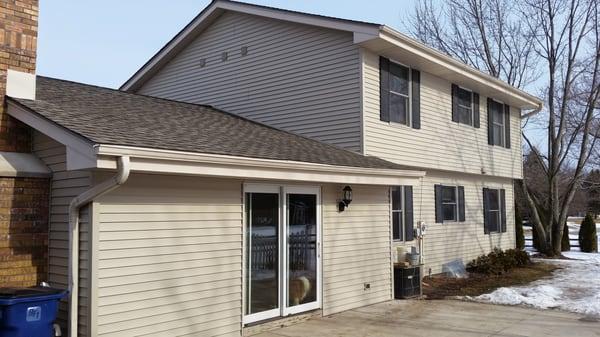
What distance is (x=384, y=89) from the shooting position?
11.1 meters

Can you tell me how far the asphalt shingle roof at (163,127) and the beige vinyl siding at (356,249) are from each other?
66 cm

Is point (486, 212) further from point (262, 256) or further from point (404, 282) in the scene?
point (262, 256)

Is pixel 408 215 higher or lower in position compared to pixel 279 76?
lower

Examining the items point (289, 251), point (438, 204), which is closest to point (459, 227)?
point (438, 204)

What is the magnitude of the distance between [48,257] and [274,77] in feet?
22.9

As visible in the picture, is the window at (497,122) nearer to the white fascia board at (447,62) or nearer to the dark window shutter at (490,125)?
the dark window shutter at (490,125)

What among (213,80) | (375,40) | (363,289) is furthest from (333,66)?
(363,289)

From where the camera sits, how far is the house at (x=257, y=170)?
565 cm

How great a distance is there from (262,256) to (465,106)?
8.93m

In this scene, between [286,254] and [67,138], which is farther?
[286,254]

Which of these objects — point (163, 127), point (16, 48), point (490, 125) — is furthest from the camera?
point (490, 125)

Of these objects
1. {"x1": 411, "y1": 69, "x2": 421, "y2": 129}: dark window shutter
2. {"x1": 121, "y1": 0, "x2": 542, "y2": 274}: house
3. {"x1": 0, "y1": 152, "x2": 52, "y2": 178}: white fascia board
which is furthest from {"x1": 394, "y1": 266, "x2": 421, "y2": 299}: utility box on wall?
{"x1": 0, "y1": 152, "x2": 52, "y2": 178}: white fascia board

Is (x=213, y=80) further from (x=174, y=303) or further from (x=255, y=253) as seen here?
(x=174, y=303)

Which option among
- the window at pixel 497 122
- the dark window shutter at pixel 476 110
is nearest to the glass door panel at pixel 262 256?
the dark window shutter at pixel 476 110
